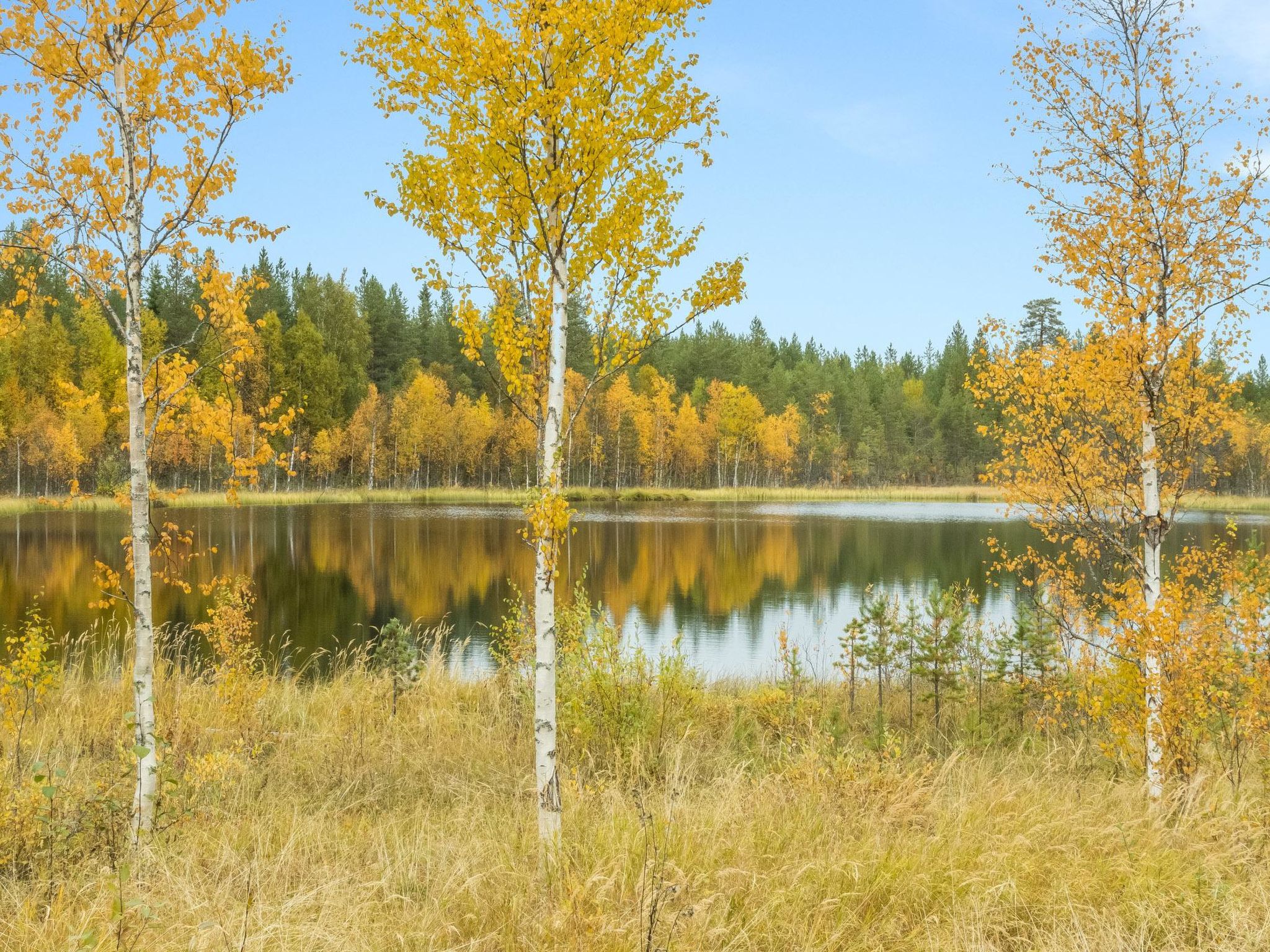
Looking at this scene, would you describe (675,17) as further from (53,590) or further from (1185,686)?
(53,590)

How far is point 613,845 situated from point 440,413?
59.4 meters

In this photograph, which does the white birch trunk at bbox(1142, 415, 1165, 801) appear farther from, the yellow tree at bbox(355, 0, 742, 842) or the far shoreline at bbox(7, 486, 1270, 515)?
the far shoreline at bbox(7, 486, 1270, 515)

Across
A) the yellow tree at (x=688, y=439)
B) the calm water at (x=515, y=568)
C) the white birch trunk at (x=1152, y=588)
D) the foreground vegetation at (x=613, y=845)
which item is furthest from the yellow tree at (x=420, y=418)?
the white birch trunk at (x=1152, y=588)

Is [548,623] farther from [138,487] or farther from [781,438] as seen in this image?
[781,438]

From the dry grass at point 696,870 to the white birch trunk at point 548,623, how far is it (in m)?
0.27

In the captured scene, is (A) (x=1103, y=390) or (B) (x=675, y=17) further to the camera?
(A) (x=1103, y=390)

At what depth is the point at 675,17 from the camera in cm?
467

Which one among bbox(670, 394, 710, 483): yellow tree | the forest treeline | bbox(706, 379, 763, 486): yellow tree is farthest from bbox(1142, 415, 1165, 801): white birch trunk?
bbox(670, 394, 710, 483): yellow tree

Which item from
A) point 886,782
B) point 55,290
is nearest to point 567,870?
point 886,782

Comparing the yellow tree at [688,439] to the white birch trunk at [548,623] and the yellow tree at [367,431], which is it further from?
the white birch trunk at [548,623]

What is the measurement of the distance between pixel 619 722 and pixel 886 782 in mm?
2911

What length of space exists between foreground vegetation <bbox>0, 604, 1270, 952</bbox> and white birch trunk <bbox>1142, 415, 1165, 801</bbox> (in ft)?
1.07

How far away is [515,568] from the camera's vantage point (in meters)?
26.2

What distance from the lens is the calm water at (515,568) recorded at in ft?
60.3
